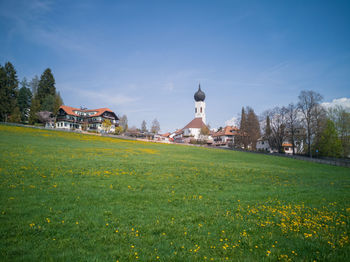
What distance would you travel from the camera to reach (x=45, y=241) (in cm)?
560

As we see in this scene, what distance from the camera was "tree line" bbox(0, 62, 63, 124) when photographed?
75.5 metres

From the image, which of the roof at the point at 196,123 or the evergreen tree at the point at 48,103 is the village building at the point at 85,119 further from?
the roof at the point at 196,123

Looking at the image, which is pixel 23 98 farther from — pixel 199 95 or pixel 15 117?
pixel 199 95

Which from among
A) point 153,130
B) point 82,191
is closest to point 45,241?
point 82,191

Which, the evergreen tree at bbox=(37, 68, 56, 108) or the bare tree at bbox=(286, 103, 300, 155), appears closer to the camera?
the bare tree at bbox=(286, 103, 300, 155)

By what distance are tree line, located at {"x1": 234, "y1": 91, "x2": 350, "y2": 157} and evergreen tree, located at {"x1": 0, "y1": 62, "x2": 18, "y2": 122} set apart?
87.7 metres

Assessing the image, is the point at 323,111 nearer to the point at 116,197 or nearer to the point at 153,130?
the point at 116,197

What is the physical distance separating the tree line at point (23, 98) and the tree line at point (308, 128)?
281 ft

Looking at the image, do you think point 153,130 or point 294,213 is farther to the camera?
point 153,130

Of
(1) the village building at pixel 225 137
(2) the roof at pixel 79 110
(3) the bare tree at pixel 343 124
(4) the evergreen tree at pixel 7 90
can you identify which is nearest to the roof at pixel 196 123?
(1) the village building at pixel 225 137

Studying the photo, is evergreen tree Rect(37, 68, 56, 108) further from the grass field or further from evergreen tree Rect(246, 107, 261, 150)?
the grass field

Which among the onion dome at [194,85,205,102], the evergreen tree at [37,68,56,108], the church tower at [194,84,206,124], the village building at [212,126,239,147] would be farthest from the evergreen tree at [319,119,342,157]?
the evergreen tree at [37,68,56,108]

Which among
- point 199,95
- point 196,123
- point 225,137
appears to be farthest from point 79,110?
point 225,137

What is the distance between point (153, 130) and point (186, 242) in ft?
391
